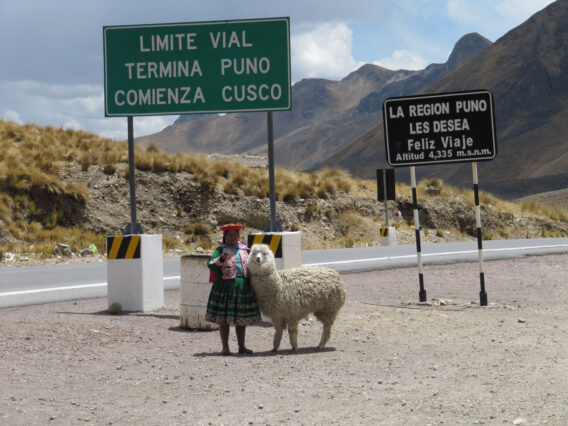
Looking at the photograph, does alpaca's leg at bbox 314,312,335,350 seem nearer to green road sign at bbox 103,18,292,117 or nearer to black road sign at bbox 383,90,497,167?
green road sign at bbox 103,18,292,117

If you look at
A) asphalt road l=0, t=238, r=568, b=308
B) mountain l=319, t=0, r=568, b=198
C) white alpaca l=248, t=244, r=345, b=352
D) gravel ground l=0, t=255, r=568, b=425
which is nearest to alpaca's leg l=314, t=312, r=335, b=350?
white alpaca l=248, t=244, r=345, b=352

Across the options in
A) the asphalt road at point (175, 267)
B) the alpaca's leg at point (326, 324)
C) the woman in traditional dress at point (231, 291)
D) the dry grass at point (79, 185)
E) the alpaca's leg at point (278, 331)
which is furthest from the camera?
the dry grass at point (79, 185)

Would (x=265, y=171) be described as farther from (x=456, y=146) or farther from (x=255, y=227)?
(x=456, y=146)

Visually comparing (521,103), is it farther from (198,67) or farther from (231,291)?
(231,291)

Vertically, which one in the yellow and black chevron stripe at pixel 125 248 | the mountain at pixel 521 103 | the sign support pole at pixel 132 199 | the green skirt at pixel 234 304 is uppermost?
the mountain at pixel 521 103

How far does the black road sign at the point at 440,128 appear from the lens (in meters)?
13.6

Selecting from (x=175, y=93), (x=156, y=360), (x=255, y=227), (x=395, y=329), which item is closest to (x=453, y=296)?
(x=395, y=329)

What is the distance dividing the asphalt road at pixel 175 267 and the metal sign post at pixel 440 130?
222 inches

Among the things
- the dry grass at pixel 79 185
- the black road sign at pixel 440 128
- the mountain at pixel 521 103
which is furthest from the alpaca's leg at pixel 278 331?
the mountain at pixel 521 103

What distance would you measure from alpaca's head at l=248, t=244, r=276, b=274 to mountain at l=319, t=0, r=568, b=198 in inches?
4707

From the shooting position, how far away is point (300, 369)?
8.12 m

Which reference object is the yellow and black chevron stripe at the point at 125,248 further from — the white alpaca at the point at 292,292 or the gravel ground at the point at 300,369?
the white alpaca at the point at 292,292

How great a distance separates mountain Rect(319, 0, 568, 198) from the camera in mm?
138125

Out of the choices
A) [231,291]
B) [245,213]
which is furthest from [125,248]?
[245,213]
